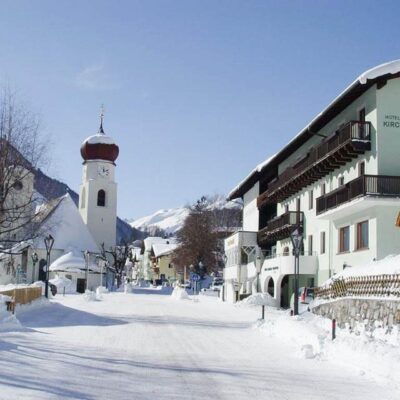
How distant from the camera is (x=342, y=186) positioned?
92.0 feet

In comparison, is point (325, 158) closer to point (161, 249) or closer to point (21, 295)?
point (21, 295)

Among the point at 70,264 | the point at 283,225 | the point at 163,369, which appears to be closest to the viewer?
the point at 163,369

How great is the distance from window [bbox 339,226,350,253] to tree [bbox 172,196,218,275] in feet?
166

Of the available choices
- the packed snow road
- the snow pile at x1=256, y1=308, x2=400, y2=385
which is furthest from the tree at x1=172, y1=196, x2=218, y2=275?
the packed snow road

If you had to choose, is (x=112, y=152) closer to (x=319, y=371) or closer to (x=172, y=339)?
(x=172, y=339)

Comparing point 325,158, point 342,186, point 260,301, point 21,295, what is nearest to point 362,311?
point 342,186

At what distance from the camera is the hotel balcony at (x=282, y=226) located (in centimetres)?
3794

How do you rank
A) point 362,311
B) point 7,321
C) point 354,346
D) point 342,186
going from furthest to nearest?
point 342,186 → point 7,321 → point 362,311 → point 354,346

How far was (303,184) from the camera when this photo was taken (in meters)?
36.7

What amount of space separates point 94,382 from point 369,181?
18180 mm

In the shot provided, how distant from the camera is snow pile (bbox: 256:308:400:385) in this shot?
11.1 m

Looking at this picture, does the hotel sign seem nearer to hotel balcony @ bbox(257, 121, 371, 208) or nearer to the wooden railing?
hotel balcony @ bbox(257, 121, 371, 208)

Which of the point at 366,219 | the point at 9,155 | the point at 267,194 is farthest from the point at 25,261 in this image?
the point at 366,219

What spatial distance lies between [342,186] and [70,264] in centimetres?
5152
